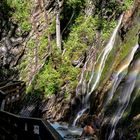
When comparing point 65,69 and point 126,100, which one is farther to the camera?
point 65,69

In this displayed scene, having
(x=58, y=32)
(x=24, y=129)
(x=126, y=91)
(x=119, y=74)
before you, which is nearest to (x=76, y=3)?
(x=58, y=32)

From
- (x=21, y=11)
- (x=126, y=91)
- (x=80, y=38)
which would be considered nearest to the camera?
(x=126, y=91)

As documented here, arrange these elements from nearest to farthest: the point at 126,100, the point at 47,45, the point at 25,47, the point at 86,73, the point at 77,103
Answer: the point at 126,100, the point at 77,103, the point at 86,73, the point at 47,45, the point at 25,47

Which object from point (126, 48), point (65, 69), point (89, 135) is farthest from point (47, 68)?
point (89, 135)

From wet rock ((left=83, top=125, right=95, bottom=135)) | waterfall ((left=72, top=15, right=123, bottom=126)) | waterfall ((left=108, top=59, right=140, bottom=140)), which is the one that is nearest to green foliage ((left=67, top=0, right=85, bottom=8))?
waterfall ((left=72, top=15, right=123, bottom=126))

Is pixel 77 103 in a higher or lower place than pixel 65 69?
lower

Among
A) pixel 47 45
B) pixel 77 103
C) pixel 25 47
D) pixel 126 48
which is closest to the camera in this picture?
pixel 126 48

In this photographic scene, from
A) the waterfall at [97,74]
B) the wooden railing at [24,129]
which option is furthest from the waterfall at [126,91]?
the wooden railing at [24,129]

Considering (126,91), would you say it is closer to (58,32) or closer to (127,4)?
(127,4)

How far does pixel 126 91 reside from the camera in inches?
468

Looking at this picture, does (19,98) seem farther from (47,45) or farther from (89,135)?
(89,135)

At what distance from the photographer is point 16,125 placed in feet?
23.6

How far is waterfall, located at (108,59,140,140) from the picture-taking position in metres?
11.4

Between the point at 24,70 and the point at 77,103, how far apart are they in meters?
7.37
